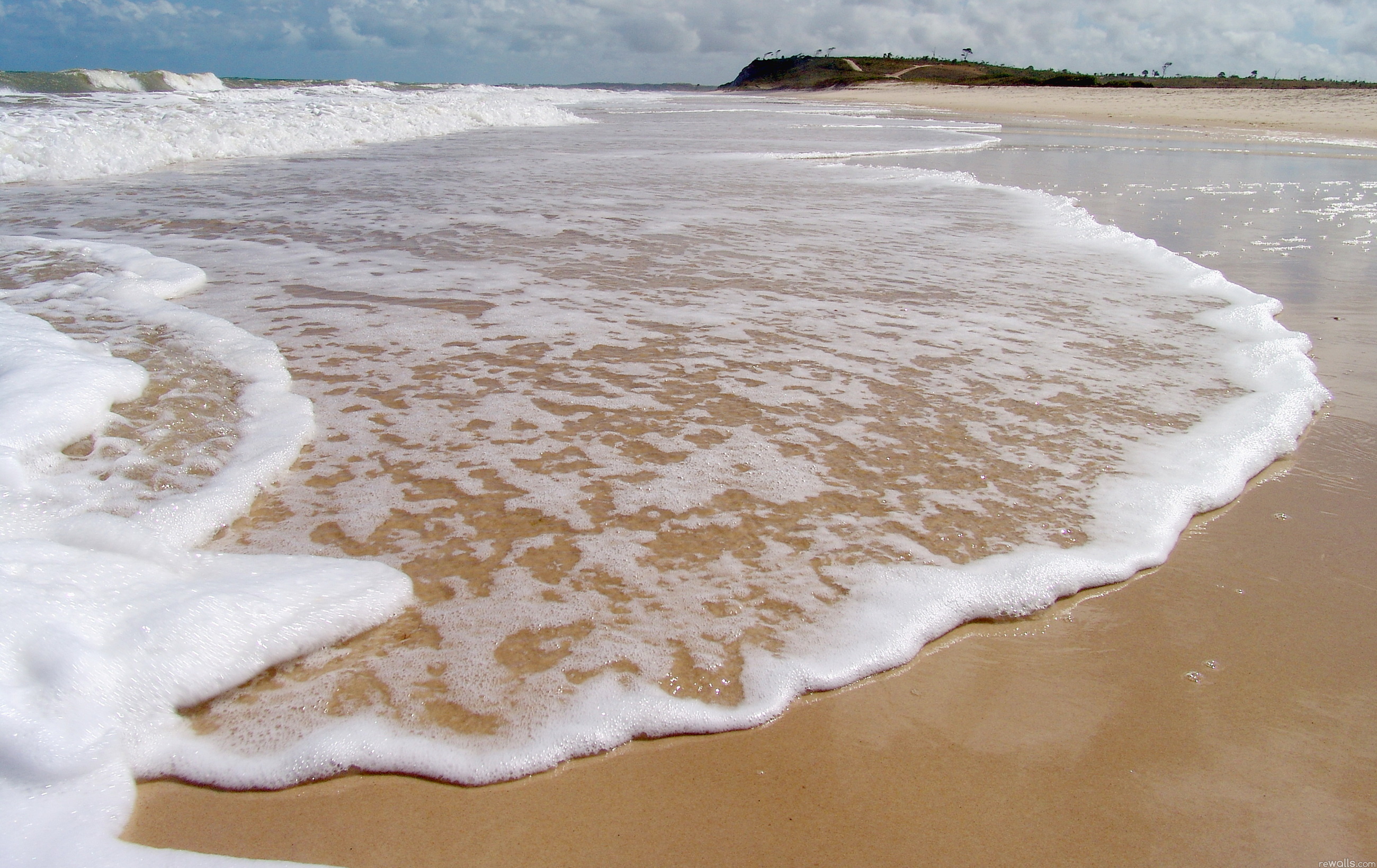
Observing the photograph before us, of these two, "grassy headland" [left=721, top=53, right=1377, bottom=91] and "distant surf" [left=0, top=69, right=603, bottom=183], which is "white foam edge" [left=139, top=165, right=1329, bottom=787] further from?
"grassy headland" [left=721, top=53, right=1377, bottom=91]

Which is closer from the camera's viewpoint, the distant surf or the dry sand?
the distant surf

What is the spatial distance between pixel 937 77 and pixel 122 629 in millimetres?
Result: 72071

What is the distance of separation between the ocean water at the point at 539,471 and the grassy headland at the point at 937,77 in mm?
42472

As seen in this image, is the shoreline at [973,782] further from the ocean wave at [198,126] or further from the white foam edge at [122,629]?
the ocean wave at [198,126]

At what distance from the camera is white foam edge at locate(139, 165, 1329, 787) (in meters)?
1.48

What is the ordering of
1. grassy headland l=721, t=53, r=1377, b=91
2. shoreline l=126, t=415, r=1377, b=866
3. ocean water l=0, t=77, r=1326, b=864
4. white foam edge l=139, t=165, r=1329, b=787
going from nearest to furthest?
shoreline l=126, t=415, r=1377, b=866 → white foam edge l=139, t=165, r=1329, b=787 → ocean water l=0, t=77, r=1326, b=864 → grassy headland l=721, t=53, r=1377, b=91

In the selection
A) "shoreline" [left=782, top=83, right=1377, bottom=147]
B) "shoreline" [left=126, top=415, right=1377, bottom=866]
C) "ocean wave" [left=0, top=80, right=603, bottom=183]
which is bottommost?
"shoreline" [left=126, top=415, right=1377, bottom=866]

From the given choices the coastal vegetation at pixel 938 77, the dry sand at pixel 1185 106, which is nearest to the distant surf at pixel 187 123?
the dry sand at pixel 1185 106

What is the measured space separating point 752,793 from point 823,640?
0.44 meters

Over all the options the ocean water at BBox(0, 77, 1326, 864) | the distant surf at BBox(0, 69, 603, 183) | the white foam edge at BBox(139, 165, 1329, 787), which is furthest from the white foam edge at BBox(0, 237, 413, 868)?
the distant surf at BBox(0, 69, 603, 183)

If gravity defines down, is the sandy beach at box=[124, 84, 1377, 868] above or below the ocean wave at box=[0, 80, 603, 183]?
below

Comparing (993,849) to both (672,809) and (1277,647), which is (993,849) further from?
(1277,647)

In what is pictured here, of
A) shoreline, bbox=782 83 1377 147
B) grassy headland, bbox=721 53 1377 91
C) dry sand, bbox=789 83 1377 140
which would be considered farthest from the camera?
grassy headland, bbox=721 53 1377 91

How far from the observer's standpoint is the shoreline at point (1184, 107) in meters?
22.8
